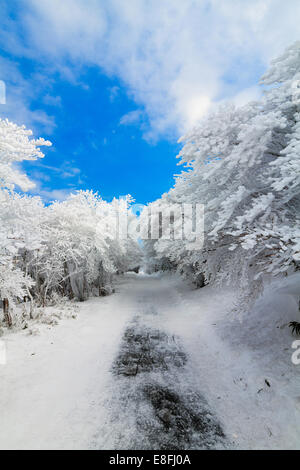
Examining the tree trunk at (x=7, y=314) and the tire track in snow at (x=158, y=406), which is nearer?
the tire track in snow at (x=158, y=406)

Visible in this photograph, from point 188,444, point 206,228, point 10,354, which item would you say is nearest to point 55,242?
point 10,354

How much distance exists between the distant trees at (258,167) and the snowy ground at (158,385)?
172 cm

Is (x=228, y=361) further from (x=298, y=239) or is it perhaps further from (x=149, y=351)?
(x=298, y=239)

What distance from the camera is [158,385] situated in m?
4.27

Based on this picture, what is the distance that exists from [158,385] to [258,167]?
17.4 feet

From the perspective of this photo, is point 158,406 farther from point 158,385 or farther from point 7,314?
point 7,314

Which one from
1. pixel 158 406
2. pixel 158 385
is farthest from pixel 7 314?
pixel 158 406

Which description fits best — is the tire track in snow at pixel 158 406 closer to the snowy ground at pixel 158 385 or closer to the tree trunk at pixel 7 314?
the snowy ground at pixel 158 385

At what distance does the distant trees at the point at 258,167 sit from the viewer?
12.8 ft

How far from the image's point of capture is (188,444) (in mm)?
2891

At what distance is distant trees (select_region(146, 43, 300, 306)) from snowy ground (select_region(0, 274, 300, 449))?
1.72m

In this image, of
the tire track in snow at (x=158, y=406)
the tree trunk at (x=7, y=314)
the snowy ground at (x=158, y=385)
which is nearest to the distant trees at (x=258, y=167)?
the snowy ground at (x=158, y=385)

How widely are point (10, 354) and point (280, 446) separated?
20.5 ft

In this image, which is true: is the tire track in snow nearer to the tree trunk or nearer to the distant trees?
the distant trees
